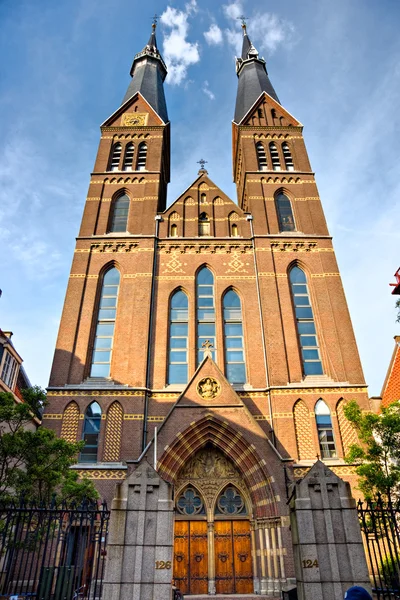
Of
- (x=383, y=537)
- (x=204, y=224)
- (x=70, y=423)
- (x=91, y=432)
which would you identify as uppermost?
(x=204, y=224)

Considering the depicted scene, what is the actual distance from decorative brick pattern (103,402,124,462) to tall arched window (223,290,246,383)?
5.06 meters

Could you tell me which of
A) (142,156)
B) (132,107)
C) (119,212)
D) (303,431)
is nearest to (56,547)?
(303,431)

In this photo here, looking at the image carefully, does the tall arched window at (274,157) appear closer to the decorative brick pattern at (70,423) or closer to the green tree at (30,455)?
the decorative brick pattern at (70,423)

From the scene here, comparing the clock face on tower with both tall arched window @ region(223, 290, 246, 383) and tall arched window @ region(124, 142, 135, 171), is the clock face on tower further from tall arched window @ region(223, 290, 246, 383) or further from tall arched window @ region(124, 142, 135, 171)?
tall arched window @ region(223, 290, 246, 383)

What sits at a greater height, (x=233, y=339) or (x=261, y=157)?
(x=261, y=157)

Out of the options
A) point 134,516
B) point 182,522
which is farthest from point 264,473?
point 134,516

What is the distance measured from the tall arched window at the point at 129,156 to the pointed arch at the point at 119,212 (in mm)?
2211

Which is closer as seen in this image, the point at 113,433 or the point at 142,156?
the point at 113,433

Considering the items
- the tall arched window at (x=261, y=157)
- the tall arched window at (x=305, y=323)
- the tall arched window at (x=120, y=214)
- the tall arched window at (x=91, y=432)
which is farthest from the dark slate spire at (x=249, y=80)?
the tall arched window at (x=91, y=432)

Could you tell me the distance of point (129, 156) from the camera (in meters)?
28.2

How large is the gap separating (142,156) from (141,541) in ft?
81.2

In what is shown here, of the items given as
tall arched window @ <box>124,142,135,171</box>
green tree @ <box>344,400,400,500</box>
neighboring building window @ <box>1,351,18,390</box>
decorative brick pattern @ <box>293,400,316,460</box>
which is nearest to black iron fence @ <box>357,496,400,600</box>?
green tree @ <box>344,400,400,500</box>

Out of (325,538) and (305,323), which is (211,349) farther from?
(325,538)

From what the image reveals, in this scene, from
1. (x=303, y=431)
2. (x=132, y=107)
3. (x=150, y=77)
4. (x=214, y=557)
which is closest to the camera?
(x=214, y=557)
